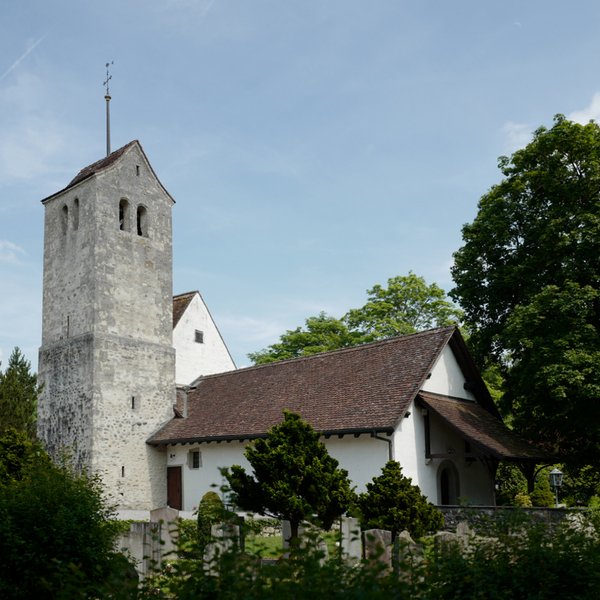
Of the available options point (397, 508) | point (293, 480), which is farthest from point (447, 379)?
point (293, 480)

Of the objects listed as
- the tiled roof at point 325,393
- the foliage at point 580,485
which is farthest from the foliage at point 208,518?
the foliage at point 580,485

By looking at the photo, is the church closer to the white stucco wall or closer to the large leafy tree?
the white stucco wall

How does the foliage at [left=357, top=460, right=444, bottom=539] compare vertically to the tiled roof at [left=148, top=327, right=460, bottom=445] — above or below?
below

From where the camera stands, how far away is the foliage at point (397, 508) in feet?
51.8

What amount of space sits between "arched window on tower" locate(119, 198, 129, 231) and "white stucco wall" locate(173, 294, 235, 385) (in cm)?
532

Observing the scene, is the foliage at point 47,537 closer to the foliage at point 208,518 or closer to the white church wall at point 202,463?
the foliage at point 208,518

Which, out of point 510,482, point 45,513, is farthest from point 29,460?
point 510,482

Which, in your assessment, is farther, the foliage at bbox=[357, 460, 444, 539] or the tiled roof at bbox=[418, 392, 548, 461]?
the tiled roof at bbox=[418, 392, 548, 461]

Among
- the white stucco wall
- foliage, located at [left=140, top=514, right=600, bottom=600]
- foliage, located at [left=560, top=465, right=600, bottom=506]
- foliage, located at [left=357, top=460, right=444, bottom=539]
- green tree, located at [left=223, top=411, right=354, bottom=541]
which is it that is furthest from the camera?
the white stucco wall

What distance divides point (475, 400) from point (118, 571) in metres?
22.4

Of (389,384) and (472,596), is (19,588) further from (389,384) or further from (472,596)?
(389,384)

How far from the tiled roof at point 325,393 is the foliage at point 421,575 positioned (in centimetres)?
1295

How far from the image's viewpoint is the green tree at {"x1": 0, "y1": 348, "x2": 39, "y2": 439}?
926 inches

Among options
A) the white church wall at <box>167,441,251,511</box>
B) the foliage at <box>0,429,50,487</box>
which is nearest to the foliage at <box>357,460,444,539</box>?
the foliage at <box>0,429,50,487</box>
